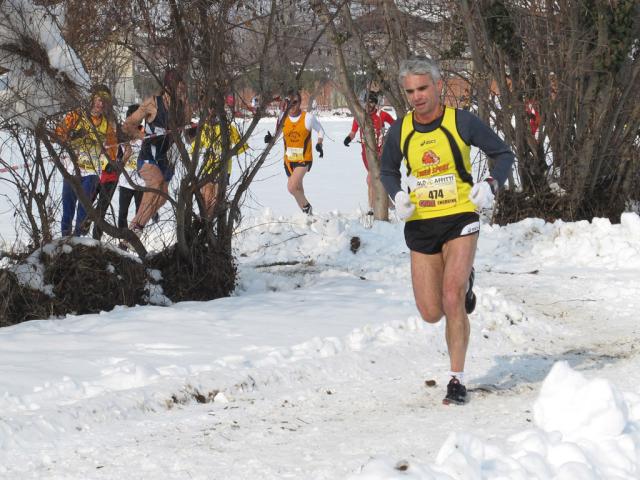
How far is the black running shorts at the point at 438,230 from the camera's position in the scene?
5992mm

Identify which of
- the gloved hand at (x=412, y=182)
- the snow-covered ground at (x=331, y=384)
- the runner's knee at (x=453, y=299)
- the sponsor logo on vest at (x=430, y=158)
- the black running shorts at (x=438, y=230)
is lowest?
the snow-covered ground at (x=331, y=384)

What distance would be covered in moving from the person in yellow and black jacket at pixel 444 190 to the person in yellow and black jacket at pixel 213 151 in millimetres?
2847

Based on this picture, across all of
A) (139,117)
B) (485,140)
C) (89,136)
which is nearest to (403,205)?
(485,140)

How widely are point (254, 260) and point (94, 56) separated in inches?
151

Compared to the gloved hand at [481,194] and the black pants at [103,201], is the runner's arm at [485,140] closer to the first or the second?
the gloved hand at [481,194]

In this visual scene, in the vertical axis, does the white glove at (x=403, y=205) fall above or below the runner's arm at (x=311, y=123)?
below

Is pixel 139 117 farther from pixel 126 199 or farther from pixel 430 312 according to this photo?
pixel 430 312

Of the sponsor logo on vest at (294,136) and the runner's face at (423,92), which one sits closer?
the runner's face at (423,92)

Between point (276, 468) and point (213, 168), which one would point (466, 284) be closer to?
point (276, 468)

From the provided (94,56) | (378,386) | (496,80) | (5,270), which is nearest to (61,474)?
(378,386)

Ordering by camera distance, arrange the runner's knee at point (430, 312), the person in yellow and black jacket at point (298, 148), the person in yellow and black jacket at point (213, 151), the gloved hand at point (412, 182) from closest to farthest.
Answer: the gloved hand at point (412, 182) → the runner's knee at point (430, 312) → the person in yellow and black jacket at point (213, 151) → the person in yellow and black jacket at point (298, 148)

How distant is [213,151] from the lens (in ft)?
29.0

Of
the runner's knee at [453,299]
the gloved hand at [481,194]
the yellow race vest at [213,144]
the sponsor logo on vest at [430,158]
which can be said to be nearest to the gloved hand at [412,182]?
the sponsor logo on vest at [430,158]

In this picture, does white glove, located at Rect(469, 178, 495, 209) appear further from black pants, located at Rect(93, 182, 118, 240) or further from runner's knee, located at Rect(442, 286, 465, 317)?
black pants, located at Rect(93, 182, 118, 240)
